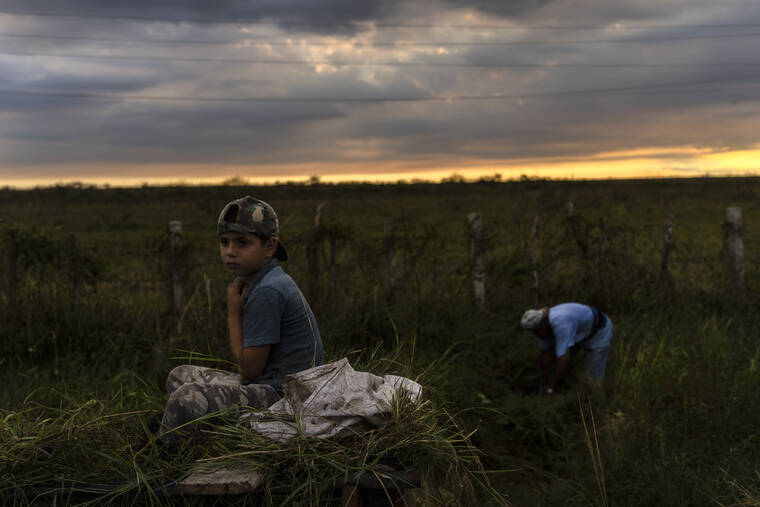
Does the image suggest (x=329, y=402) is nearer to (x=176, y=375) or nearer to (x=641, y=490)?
(x=176, y=375)

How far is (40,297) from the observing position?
7648 millimetres

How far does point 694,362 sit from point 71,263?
7669 mm

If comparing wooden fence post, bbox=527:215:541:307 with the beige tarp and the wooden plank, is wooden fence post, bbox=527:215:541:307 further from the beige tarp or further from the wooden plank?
the wooden plank

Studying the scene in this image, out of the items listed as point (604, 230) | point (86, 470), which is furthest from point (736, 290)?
point (86, 470)

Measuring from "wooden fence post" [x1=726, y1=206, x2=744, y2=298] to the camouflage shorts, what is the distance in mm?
9760

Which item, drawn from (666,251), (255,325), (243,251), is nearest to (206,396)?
(255,325)

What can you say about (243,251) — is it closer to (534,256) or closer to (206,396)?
(206,396)

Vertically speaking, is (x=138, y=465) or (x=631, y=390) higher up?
(x=138, y=465)

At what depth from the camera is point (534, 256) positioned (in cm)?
920

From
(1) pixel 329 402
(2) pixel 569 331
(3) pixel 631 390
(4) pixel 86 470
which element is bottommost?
(3) pixel 631 390

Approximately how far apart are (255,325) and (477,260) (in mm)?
6666

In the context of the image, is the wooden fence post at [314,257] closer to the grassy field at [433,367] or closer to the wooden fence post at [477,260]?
the grassy field at [433,367]

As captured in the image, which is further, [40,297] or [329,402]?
[40,297]

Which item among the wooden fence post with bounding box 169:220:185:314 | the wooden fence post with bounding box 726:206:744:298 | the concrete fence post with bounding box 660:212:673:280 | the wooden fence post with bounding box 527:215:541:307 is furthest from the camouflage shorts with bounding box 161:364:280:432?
the wooden fence post with bounding box 726:206:744:298
